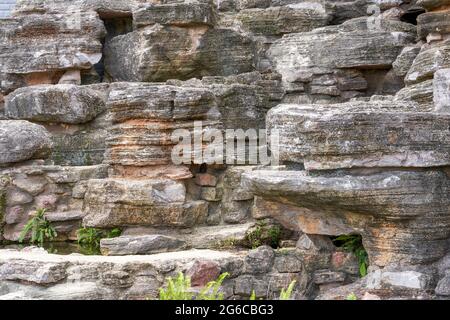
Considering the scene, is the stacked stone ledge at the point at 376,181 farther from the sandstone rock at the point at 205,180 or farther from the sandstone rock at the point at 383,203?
the sandstone rock at the point at 205,180

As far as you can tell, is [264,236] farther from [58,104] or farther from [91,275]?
[58,104]

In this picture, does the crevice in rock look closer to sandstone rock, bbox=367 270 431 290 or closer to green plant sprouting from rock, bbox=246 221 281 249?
green plant sprouting from rock, bbox=246 221 281 249

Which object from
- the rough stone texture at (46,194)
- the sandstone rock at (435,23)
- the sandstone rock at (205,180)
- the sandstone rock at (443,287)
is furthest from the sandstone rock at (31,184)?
the sandstone rock at (435,23)

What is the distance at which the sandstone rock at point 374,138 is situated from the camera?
6.93m

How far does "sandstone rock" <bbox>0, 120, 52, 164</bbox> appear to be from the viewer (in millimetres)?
9352

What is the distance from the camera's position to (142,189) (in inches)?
344

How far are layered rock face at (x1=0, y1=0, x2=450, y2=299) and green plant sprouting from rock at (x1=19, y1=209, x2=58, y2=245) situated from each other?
0.37 ft

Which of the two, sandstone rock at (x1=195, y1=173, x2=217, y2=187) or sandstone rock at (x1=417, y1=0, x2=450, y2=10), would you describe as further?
sandstone rock at (x1=417, y1=0, x2=450, y2=10)

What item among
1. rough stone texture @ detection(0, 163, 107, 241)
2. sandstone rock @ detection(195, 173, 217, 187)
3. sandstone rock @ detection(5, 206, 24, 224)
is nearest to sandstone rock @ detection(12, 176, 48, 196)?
rough stone texture @ detection(0, 163, 107, 241)

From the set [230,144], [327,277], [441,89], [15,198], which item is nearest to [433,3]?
[441,89]

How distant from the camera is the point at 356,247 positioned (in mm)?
7953

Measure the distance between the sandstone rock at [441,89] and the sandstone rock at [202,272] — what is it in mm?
3180
